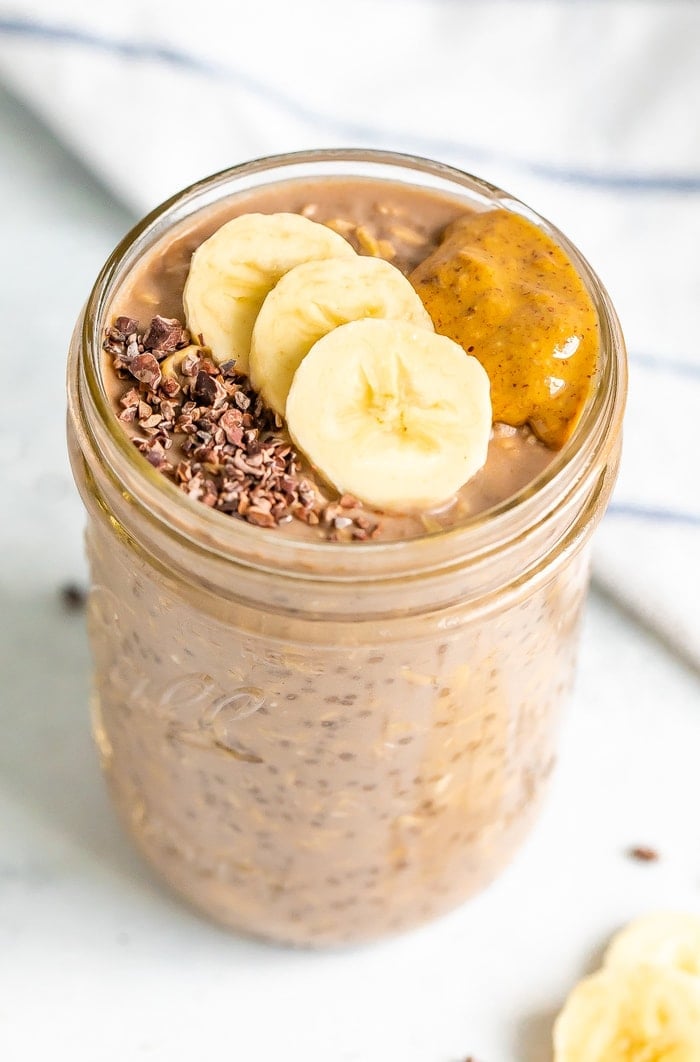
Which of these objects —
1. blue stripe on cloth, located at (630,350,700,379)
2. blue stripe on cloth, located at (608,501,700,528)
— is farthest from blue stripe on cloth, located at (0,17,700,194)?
blue stripe on cloth, located at (608,501,700,528)

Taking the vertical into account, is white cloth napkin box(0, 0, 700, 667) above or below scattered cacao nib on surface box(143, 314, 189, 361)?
below

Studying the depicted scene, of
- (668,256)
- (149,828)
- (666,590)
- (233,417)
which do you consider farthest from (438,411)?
(668,256)

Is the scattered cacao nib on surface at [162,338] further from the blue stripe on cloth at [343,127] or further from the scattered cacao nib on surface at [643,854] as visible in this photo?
the blue stripe on cloth at [343,127]

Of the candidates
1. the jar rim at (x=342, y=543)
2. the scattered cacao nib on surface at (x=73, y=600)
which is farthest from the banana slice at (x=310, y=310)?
the scattered cacao nib on surface at (x=73, y=600)

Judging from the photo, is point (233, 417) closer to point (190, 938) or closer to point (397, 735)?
point (397, 735)

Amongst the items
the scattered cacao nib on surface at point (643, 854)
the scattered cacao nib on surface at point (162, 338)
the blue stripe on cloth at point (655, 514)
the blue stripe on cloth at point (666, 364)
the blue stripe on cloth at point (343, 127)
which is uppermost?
the scattered cacao nib on surface at point (162, 338)

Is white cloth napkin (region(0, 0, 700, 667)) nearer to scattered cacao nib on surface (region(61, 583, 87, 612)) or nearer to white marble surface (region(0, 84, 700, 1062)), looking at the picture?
white marble surface (region(0, 84, 700, 1062))

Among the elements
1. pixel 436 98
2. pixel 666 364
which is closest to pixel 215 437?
pixel 666 364
